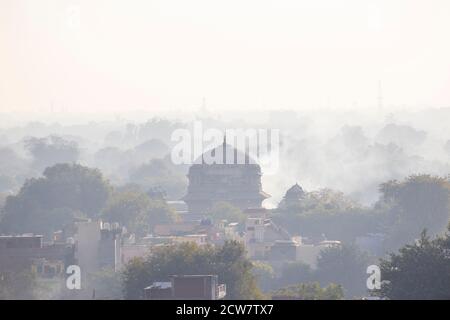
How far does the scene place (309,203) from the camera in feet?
354

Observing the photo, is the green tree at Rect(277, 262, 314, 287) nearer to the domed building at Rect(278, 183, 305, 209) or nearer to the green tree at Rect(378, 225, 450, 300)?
the green tree at Rect(378, 225, 450, 300)

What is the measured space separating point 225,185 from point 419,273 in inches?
2105

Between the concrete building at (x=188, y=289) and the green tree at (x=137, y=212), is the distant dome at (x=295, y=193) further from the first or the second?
the concrete building at (x=188, y=289)

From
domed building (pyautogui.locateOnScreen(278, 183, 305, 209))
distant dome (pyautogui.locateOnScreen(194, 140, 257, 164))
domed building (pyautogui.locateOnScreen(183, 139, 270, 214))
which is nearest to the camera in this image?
domed building (pyautogui.locateOnScreen(278, 183, 305, 209))

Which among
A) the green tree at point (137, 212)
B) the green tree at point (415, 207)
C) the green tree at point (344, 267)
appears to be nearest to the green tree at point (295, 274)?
the green tree at point (344, 267)

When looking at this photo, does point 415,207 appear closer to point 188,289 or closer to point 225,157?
point 225,157

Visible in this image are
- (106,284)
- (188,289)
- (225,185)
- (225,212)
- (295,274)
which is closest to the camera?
(188,289)

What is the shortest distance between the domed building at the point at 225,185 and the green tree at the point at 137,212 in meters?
6.83

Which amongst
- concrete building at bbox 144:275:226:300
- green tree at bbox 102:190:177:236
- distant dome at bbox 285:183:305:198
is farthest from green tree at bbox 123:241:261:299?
distant dome at bbox 285:183:305:198

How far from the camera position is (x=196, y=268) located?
6681cm

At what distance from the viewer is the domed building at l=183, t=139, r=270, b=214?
112312 millimetres

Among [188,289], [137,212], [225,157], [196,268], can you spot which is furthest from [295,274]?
[225,157]

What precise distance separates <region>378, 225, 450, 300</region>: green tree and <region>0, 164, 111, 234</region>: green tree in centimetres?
3884
